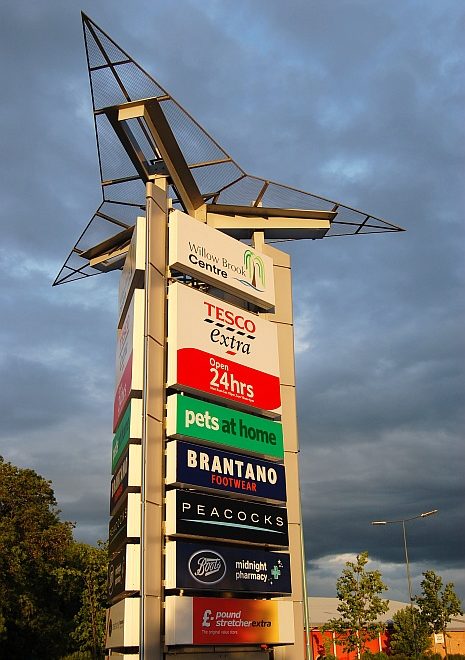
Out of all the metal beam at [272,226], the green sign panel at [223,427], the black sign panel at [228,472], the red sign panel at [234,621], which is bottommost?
the red sign panel at [234,621]

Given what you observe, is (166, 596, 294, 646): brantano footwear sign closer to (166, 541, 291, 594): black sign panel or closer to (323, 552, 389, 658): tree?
(166, 541, 291, 594): black sign panel

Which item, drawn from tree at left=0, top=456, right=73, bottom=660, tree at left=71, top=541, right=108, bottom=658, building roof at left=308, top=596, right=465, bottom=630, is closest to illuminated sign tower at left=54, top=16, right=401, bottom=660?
tree at left=0, top=456, right=73, bottom=660

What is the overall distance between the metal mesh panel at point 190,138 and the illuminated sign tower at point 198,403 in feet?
0.21

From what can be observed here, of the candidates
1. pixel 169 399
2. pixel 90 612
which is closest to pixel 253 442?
pixel 169 399

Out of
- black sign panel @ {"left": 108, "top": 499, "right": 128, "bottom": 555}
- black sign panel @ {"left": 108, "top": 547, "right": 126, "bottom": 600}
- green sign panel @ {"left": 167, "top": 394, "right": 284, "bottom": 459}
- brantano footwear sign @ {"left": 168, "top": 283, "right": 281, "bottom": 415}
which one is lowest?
black sign panel @ {"left": 108, "top": 547, "right": 126, "bottom": 600}

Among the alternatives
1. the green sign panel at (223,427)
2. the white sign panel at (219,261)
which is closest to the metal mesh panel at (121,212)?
the white sign panel at (219,261)

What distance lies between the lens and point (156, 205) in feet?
88.3

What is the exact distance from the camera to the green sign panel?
2412 cm

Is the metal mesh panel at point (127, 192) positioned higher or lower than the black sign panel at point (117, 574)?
higher

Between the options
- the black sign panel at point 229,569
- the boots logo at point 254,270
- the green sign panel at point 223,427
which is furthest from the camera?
the boots logo at point 254,270

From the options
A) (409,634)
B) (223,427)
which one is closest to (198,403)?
(223,427)

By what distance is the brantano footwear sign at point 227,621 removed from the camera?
70.7 feet

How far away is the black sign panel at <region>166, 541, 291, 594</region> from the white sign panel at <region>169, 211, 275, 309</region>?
32.7 feet

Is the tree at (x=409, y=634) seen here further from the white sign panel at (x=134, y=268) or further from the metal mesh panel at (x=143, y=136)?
the metal mesh panel at (x=143, y=136)
